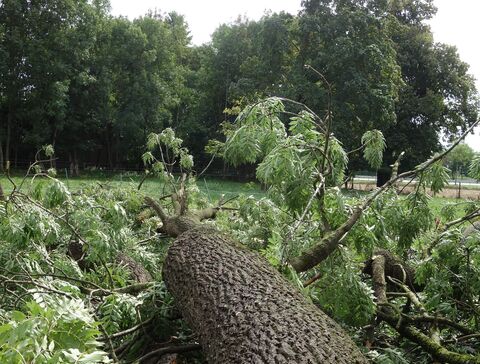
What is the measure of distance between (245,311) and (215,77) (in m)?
32.8

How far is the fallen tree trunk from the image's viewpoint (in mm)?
1972

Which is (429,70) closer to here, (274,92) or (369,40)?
(369,40)

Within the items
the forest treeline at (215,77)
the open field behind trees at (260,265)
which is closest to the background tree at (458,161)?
the open field behind trees at (260,265)

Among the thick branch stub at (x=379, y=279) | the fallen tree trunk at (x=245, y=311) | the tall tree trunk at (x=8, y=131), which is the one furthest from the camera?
the tall tree trunk at (x=8, y=131)

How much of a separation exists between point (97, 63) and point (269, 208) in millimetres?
27633

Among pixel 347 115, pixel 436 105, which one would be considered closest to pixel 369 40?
pixel 347 115

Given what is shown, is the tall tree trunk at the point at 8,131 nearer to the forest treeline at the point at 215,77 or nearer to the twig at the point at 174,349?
the forest treeline at the point at 215,77

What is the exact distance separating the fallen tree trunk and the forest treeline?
20.4 metres

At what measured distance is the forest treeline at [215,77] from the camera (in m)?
25.2

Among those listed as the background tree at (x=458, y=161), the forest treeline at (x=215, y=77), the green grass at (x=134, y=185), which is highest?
the forest treeline at (x=215, y=77)

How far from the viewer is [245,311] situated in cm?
223

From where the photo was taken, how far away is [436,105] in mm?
28031

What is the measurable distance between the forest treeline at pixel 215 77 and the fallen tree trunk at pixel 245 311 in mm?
20398

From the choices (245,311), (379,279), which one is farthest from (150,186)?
(245,311)
